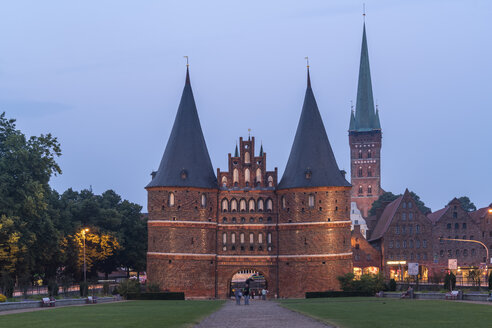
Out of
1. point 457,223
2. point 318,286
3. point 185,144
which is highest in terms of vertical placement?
point 185,144

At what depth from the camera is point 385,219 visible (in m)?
117

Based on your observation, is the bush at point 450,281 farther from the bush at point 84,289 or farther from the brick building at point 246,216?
the bush at point 84,289

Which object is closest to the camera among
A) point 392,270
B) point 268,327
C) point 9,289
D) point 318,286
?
point 268,327

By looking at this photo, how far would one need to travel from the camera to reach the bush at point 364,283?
78.0 metres

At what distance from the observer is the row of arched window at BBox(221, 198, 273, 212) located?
91000mm

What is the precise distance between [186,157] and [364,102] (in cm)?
10355

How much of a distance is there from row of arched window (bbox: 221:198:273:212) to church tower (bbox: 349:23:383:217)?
9848cm

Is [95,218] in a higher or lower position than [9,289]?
higher

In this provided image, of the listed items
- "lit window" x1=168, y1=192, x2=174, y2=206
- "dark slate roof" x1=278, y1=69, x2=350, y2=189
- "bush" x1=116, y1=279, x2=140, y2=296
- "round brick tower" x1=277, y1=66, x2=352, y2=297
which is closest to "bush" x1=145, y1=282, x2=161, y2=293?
"bush" x1=116, y1=279, x2=140, y2=296

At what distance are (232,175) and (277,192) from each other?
6.01 meters

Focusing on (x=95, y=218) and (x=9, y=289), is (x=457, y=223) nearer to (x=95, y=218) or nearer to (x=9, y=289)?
(x=95, y=218)

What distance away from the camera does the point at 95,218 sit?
312ft

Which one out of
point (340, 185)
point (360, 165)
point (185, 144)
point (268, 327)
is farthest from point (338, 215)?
point (360, 165)

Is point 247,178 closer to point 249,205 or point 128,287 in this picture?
point 249,205
